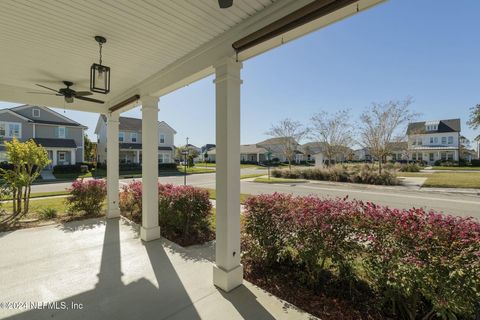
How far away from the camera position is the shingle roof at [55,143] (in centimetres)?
2248

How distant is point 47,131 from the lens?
2352 cm

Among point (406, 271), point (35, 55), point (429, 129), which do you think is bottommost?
point (406, 271)

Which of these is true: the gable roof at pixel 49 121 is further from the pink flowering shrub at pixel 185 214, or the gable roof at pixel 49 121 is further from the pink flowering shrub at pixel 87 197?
the pink flowering shrub at pixel 185 214

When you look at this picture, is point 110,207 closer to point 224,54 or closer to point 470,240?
point 224,54

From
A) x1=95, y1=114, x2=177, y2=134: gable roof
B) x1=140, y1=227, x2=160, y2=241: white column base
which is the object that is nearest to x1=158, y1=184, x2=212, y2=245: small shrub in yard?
x1=140, y1=227, x2=160, y2=241: white column base

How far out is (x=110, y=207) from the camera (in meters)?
6.95

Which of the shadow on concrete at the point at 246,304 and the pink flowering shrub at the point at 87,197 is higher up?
the pink flowering shrub at the point at 87,197

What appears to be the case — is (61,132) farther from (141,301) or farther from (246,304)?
(246,304)

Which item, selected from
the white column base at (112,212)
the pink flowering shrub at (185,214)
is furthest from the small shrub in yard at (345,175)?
the white column base at (112,212)

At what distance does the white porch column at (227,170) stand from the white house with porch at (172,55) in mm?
14

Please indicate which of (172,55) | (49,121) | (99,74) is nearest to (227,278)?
(172,55)

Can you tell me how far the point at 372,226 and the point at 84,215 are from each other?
810 cm

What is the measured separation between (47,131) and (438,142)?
54.8m

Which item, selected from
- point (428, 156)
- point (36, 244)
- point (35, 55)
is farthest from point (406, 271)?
point (428, 156)
